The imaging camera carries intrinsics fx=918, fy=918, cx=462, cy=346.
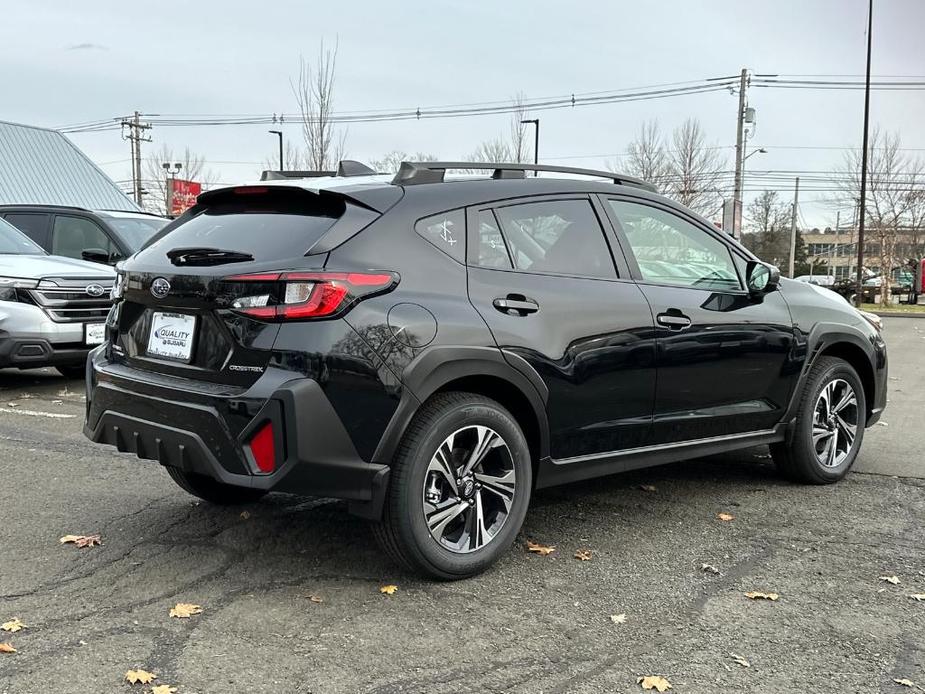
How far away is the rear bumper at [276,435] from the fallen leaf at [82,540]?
0.79 m

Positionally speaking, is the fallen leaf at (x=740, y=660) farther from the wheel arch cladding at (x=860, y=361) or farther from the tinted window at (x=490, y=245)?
the wheel arch cladding at (x=860, y=361)

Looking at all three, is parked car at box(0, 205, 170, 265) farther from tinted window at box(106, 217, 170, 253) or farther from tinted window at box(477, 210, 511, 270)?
tinted window at box(477, 210, 511, 270)

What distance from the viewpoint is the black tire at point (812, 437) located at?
516 centimetres

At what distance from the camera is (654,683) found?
2852 mm

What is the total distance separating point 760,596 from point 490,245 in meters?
1.77

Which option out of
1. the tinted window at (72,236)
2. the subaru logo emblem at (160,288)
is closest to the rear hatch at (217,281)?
the subaru logo emblem at (160,288)

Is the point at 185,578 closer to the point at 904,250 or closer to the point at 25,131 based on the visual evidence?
the point at 25,131

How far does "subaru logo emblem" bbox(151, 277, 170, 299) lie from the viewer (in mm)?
3678

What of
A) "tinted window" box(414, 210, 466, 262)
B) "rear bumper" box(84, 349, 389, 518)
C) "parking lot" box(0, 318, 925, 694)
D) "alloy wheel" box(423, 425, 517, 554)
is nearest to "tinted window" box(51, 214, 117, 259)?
"parking lot" box(0, 318, 925, 694)

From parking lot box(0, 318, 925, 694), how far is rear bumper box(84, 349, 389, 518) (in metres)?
0.48

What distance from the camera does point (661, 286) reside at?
445 centimetres

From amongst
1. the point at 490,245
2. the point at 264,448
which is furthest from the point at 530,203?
the point at 264,448

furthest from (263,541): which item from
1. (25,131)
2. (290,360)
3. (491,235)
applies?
(25,131)

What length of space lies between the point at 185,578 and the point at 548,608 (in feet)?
4.79
